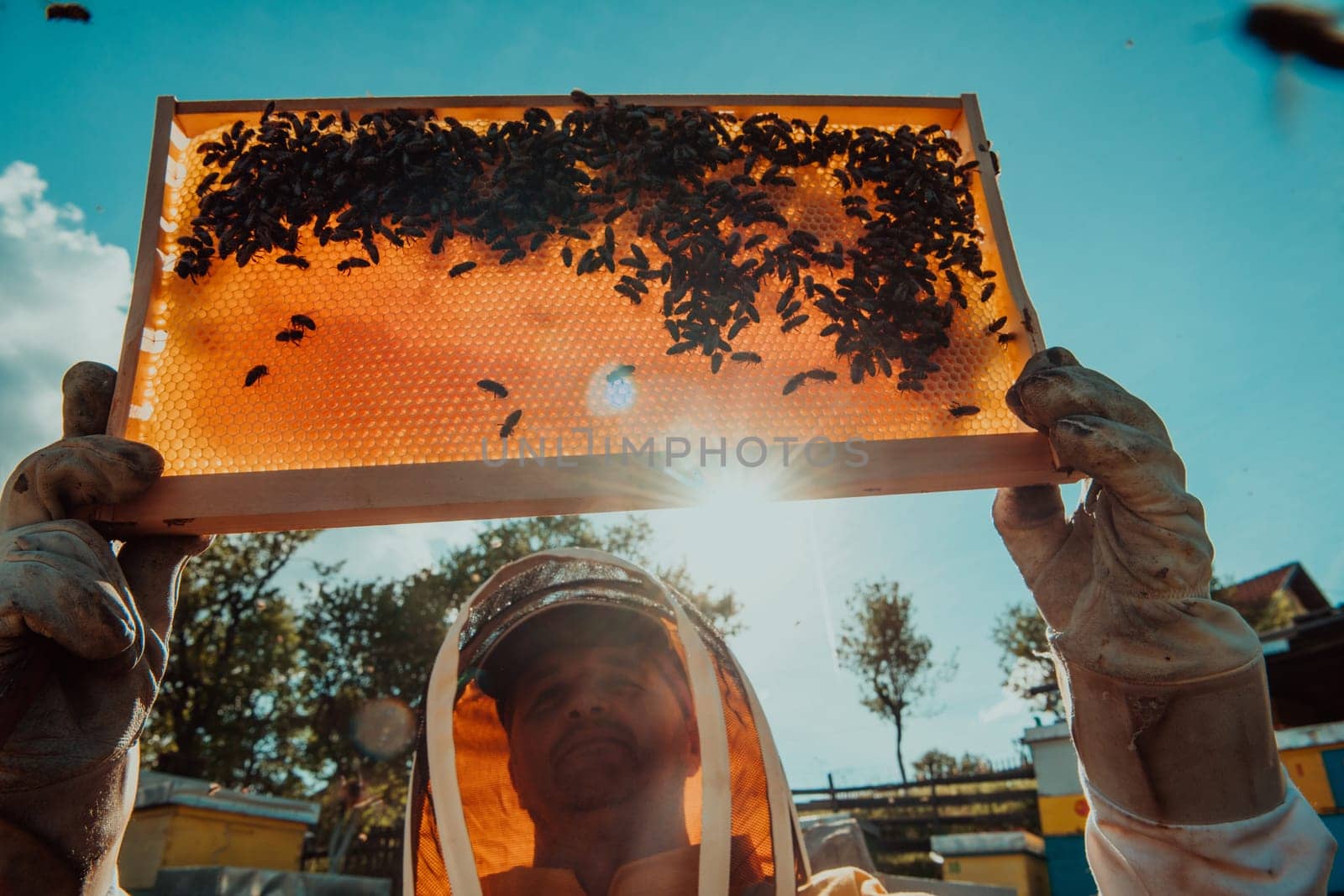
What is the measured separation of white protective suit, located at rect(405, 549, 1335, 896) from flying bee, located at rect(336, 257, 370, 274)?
1.44 meters

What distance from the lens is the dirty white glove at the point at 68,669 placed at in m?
2.29

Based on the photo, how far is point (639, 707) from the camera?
2783 millimetres

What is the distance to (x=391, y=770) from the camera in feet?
83.6

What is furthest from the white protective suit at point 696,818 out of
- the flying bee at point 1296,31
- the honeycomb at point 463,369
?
the flying bee at point 1296,31

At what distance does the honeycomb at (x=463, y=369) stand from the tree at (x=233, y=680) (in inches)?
992

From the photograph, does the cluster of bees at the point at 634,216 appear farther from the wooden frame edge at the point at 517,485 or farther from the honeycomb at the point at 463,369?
the wooden frame edge at the point at 517,485

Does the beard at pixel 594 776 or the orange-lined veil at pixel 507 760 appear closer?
the orange-lined veil at pixel 507 760

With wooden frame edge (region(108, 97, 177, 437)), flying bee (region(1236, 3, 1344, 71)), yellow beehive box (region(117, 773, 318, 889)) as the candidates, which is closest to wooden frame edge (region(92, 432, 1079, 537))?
wooden frame edge (region(108, 97, 177, 437))

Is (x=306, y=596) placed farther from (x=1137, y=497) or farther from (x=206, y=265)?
(x=1137, y=497)

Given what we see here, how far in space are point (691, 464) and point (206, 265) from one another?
7.11 feet

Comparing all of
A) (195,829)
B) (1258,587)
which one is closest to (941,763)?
(1258,587)

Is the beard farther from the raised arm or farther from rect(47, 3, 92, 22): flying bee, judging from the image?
rect(47, 3, 92, 22): flying bee

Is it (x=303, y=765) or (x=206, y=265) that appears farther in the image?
(x=303, y=765)

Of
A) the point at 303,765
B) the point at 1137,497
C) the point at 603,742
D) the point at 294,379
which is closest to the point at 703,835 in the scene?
the point at 603,742
